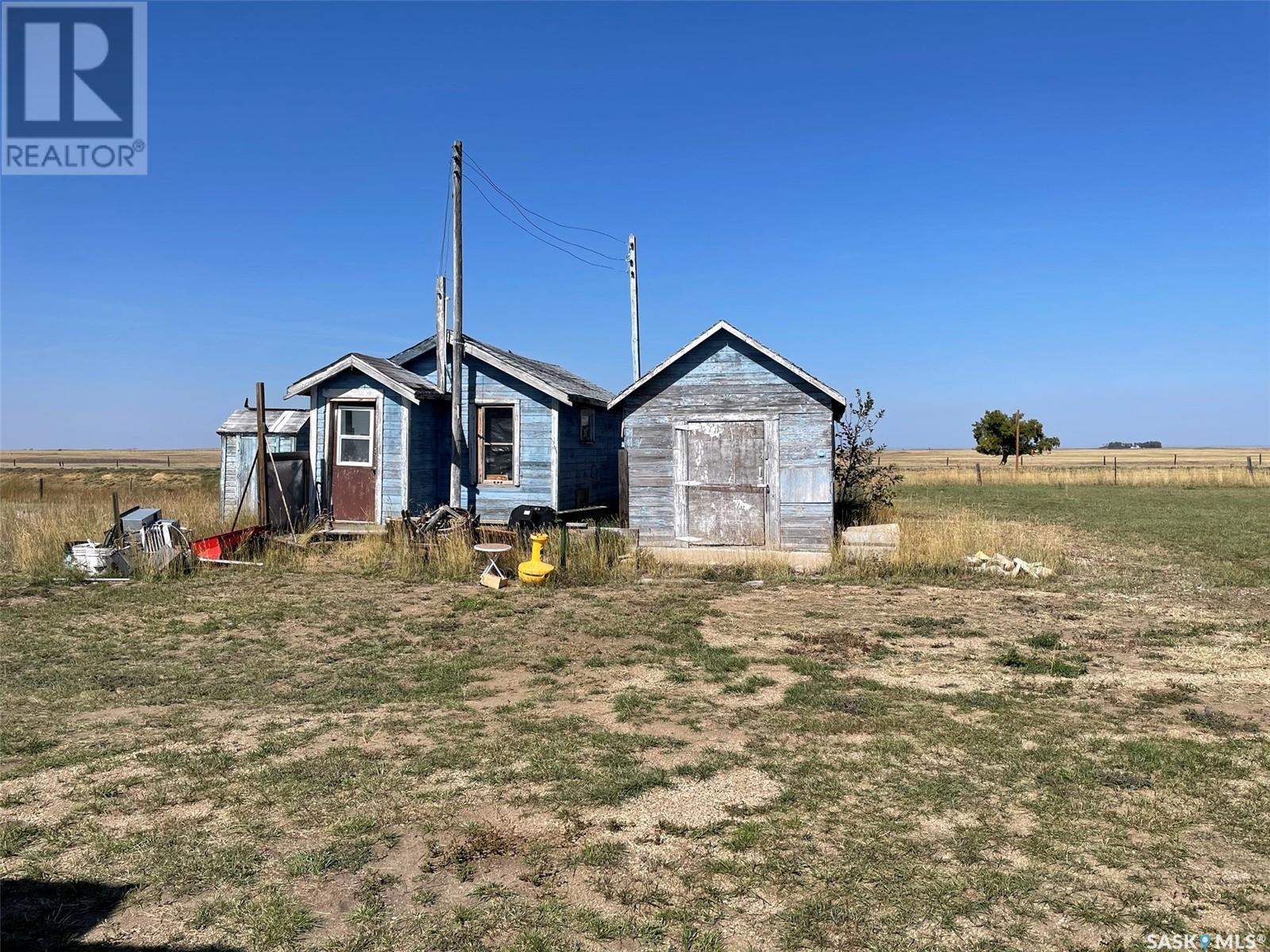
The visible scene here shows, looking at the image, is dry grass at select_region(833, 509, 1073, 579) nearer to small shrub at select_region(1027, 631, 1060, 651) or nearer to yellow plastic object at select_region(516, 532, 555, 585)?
small shrub at select_region(1027, 631, 1060, 651)

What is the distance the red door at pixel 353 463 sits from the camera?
53.4 feet

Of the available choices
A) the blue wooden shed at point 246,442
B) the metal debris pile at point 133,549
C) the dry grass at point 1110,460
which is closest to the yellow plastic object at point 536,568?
the metal debris pile at point 133,549

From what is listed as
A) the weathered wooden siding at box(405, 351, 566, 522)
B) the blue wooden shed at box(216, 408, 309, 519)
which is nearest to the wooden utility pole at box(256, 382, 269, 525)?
A: the weathered wooden siding at box(405, 351, 566, 522)

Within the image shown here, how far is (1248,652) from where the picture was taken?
8281 millimetres

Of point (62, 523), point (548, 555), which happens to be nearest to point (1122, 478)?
point (548, 555)

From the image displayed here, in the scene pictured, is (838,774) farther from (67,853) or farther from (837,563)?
(837,563)

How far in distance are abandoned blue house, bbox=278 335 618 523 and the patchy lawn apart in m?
7.04

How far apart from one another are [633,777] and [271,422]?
17231 mm

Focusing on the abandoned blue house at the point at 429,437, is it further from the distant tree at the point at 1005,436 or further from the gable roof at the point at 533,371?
the distant tree at the point at 1005,436

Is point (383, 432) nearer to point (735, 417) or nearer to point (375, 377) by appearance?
point (375, 377)

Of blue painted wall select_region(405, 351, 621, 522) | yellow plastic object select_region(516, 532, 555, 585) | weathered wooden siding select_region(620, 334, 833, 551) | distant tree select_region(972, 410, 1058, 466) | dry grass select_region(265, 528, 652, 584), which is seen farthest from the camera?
distant tree select_region(972, 410, 1058, 466)

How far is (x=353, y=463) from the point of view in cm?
1636

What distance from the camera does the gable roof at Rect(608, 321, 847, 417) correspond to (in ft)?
44.6

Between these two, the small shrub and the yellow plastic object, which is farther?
the yellow plastic object
